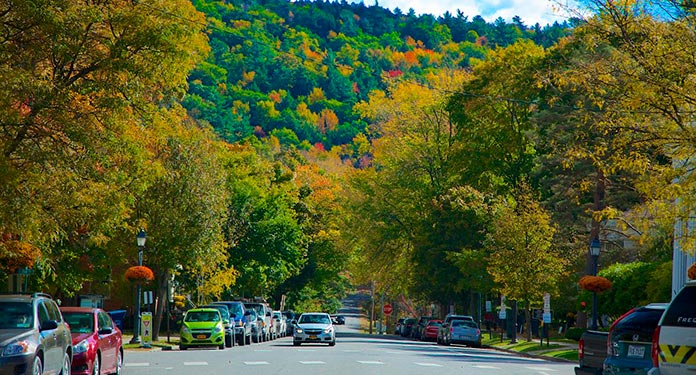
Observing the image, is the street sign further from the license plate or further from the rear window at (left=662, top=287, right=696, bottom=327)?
the rear window at (left=662, top=287, right=696, bottom=327)

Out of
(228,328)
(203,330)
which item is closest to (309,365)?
(203,330)

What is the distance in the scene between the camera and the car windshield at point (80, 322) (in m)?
20.8

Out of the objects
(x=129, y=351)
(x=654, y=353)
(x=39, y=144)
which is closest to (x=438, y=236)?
(x=129, y=351)

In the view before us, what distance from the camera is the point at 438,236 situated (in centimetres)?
6353

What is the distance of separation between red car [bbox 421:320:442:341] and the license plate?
143 feet

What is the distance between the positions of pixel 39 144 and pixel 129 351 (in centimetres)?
1432

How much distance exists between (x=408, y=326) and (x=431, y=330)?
13.9 metres

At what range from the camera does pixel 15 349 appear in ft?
52.4

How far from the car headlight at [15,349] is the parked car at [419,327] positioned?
5104cm

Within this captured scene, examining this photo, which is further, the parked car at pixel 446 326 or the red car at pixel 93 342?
the parked car at pixel 446 326

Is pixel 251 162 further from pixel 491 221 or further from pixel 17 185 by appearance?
pixel 17 185

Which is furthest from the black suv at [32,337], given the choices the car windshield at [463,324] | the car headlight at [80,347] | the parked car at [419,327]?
the parked car at [419,327]

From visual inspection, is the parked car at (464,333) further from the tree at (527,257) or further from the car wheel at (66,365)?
the car wheel at (66,365)

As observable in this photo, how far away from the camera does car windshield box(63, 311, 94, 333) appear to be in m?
20.8
